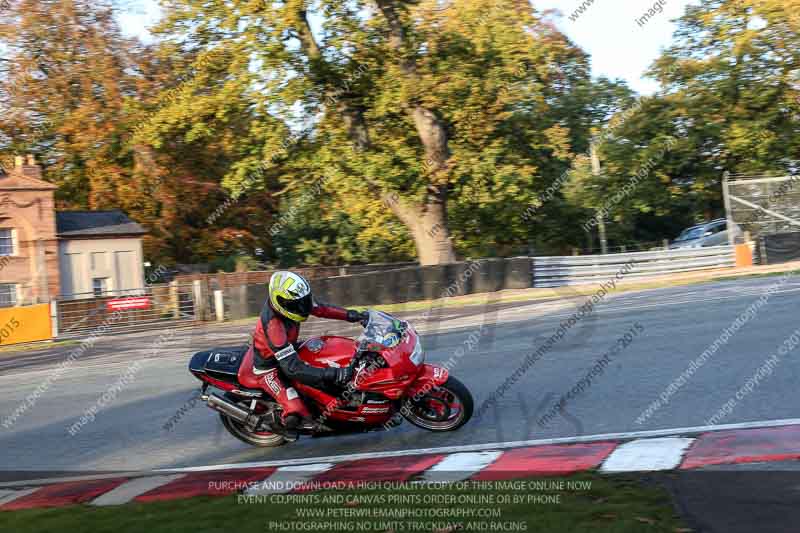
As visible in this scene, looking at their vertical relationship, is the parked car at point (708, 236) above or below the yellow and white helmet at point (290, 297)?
above

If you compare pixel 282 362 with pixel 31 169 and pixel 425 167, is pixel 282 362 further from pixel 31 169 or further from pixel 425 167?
pixel 31 169

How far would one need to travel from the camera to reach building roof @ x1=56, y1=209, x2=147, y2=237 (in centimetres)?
3944

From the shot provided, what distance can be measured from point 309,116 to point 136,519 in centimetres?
2514

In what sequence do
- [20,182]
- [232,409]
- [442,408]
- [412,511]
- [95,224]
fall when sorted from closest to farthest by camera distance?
[412,511]
[442,408]
[232,409]
[20,182]
[95,224]

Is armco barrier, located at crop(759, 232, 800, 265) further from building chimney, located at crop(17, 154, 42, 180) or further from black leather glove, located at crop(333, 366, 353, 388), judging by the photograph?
building chimney, located at crop(17, 154, 42, 180)

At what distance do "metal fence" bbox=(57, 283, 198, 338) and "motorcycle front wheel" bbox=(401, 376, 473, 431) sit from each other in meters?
21.3

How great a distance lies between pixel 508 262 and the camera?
28188 millimetres

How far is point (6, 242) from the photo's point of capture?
38875 millimetres

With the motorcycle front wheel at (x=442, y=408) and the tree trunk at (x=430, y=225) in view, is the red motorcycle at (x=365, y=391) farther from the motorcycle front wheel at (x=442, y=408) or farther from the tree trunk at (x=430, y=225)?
the tree trunk at (x=430, y=225)

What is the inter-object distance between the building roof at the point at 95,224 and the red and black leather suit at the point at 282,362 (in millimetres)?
33570

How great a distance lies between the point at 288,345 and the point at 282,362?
0.16 metres

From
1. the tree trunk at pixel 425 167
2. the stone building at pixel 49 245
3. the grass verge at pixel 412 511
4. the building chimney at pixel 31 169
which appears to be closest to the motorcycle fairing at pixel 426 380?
the grass verge at pixel 412 511

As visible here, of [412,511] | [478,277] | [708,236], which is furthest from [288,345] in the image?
[708,236]

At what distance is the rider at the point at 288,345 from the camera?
7684 millimetres
